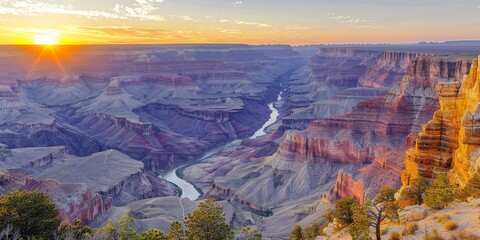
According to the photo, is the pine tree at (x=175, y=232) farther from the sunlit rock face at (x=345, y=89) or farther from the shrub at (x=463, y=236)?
the sunlit rock face at (x=345, y=89)

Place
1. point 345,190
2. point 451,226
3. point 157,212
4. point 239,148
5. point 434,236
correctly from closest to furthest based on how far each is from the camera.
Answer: point 434,236, point 451,226, point 157,212, point 345,190, point 239,148

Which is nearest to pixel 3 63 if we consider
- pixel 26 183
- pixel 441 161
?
pixel 26 183

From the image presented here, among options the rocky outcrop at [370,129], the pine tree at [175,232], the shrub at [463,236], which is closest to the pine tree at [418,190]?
the shrub at [463,236]

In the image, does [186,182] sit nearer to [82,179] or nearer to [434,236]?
[82,179]

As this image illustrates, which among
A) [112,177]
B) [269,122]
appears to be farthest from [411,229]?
[269,122]

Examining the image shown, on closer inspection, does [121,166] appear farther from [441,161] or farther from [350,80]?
[350,80]
